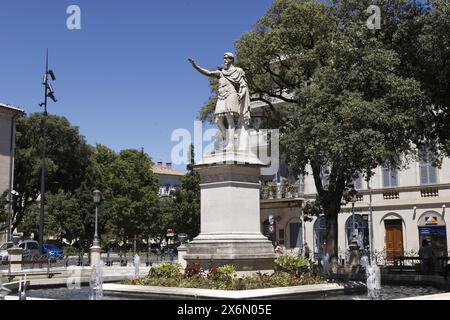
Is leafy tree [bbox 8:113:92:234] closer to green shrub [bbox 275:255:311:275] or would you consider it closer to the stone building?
the stone building

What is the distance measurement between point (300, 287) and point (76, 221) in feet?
161

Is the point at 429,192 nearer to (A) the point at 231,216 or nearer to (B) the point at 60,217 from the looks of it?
(A) the point at 231,216

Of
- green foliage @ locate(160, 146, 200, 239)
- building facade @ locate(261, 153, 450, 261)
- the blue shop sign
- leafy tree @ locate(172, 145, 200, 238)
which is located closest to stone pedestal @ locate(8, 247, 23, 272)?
building facade @ locate(261, 153, 450, 261)

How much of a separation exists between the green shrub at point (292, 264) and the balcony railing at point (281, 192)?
33588 millimetres

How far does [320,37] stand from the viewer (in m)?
29.4

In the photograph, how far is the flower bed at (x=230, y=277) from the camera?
50.0 feet

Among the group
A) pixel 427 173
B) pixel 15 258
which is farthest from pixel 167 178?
pixel 15 258

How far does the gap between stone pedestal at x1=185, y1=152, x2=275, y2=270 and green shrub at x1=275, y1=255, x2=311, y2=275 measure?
27 cm

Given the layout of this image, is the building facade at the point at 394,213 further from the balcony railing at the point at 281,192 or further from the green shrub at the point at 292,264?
the green shrub at the point at 292,264

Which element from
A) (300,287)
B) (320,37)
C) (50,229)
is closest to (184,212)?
(50,229)

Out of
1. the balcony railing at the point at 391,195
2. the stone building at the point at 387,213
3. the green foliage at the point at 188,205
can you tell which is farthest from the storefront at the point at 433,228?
the green foliage at the point at 188,205

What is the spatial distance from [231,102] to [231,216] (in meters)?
3.45

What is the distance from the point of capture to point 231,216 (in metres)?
17.0
